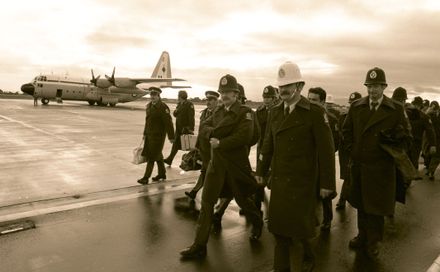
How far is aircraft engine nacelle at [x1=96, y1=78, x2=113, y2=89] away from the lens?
40.9 metres

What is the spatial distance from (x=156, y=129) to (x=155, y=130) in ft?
0.12

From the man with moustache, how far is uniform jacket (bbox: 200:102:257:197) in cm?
89

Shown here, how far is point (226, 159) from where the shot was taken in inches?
183

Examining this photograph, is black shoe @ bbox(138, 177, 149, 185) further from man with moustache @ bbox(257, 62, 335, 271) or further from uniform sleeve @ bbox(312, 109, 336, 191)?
uniform sleeve @ bbox(312, 109, 336, 191)

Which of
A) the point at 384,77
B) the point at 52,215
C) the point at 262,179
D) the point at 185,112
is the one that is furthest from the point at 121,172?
the point at 384,77

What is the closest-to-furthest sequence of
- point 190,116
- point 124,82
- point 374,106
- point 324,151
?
point 324,151 → point 374,106 → point 190,116 → point 124,82

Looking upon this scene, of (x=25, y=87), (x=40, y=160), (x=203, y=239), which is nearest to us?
(x=203, y=239)

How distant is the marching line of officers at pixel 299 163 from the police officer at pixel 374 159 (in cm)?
1

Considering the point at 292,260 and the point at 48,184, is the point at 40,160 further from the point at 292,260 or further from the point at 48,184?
the point at 292,260

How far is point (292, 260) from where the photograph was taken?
3.65 meters

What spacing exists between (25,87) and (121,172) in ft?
107

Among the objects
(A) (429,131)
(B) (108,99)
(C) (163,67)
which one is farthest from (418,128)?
(C) (163,67)

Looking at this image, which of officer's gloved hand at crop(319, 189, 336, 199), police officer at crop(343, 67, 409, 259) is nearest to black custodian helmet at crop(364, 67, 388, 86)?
police officer at crop(343, 67, 409, 259)

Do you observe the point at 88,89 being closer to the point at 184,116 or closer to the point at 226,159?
the point at 184,116
